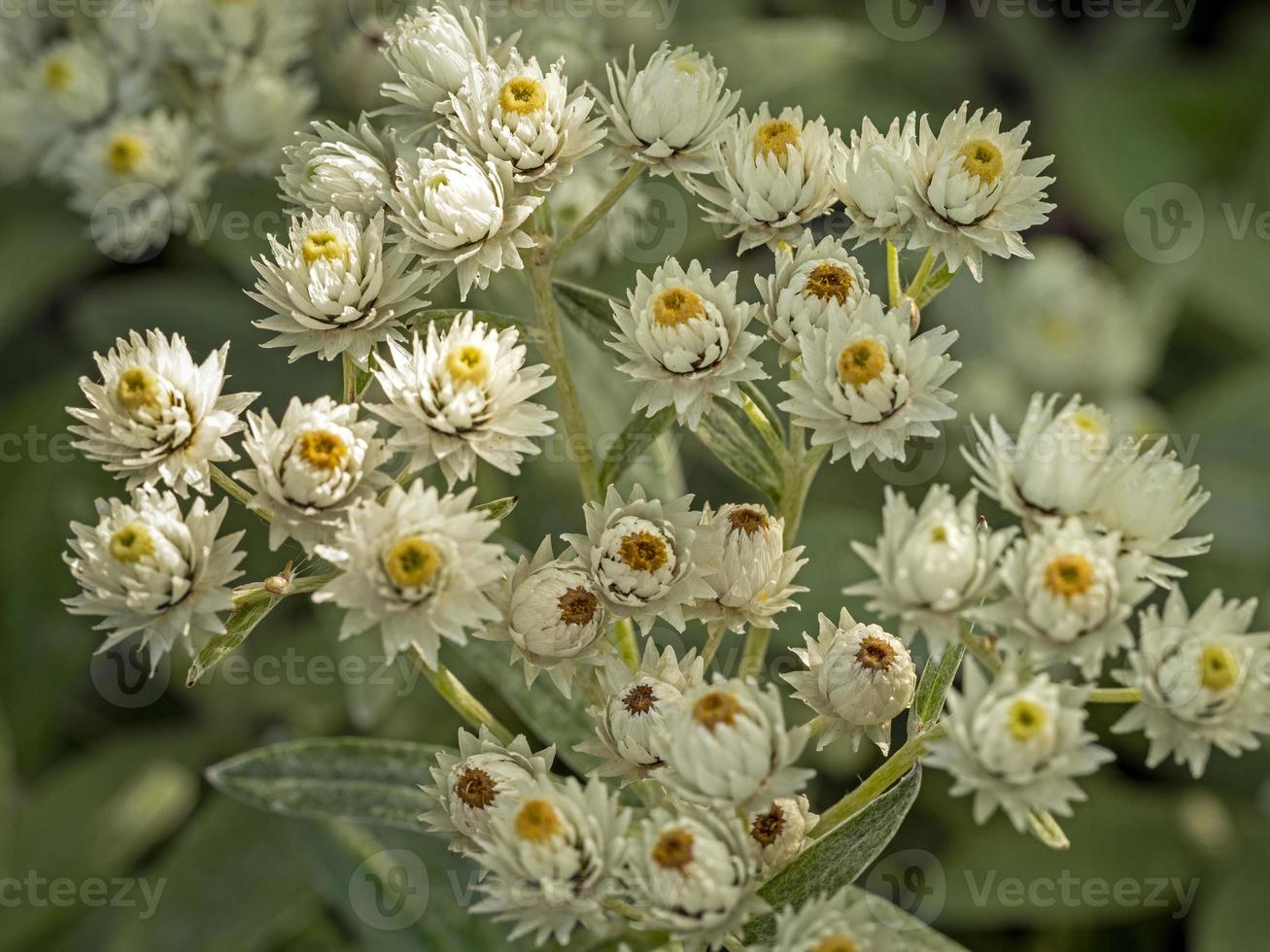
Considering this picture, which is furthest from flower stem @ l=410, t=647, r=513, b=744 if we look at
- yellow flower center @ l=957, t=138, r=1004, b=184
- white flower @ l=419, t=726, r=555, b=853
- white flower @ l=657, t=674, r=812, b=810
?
yellow flower center @ l=957, t=138, r=1004, b=184

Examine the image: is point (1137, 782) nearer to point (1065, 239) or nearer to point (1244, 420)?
→ point (1244, 420)

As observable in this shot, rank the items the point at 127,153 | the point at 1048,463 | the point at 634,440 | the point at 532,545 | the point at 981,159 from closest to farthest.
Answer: the point at 1048,463 < the point at 981,159 < the point at 634,440 < the point at 127,153 < the point at 532,545

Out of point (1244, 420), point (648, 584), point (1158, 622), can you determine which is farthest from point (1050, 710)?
point (1244, 420)

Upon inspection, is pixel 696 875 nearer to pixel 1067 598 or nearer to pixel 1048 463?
pixel 1067 598

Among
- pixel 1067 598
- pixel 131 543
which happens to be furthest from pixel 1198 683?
pixel 131 543

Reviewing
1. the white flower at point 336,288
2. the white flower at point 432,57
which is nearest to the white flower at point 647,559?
the white flower at point 336,288

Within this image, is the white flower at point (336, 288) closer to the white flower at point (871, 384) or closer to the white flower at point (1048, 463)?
the white flower at point (871, 384)
